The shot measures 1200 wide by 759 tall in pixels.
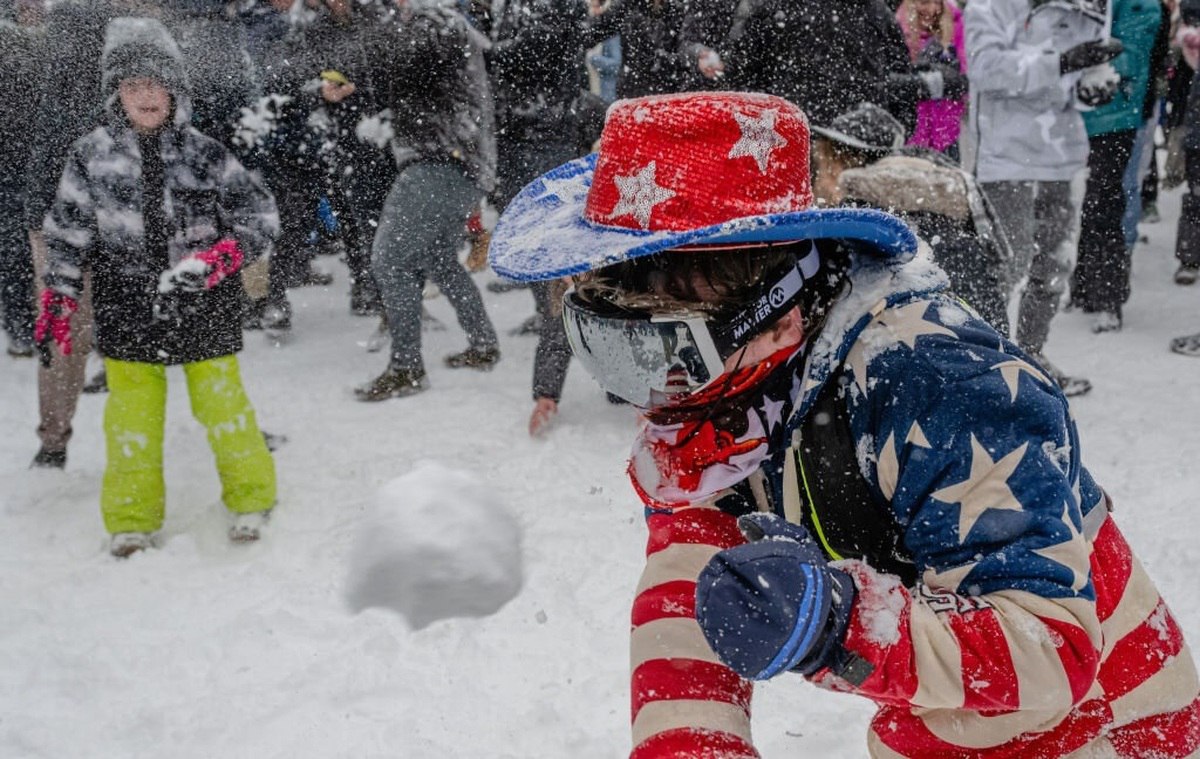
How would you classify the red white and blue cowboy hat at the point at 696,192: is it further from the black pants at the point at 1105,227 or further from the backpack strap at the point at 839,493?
the black pants at the point at 1105,227

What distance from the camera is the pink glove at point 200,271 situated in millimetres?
3703

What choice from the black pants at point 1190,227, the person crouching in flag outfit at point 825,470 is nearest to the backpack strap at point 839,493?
the person crouching in flag outfit at point 825,470

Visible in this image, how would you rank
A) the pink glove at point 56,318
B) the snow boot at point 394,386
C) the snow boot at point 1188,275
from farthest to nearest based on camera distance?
1. the snow boot at point 1188,275
2. the snow boot at point 394,386
3. the pink glove at point 56,318

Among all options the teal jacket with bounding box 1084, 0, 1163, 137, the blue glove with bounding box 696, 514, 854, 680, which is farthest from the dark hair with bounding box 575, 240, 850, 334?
the teal jacket with bounding box 1084, 0, 1163, 137

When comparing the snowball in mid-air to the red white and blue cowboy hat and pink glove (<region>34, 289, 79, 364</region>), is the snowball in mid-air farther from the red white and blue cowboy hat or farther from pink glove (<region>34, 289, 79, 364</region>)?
the red white and blue cowboy hat

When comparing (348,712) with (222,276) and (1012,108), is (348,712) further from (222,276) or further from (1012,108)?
(1012,108)

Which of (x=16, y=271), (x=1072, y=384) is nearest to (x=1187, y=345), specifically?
(x=1072, y=384)

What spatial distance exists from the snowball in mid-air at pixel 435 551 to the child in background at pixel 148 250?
70 cm

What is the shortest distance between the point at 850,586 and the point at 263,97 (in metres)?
5.93

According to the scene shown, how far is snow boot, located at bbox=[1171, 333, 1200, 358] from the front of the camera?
541 centimetres

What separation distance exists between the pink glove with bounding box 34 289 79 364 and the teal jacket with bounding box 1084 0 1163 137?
186 inches

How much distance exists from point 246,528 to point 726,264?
309 cm

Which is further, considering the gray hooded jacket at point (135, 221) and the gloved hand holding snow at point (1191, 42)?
the gloved hand holding snow at point (1191, 42)

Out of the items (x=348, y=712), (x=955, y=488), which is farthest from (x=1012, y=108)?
(x=955, y=488)
